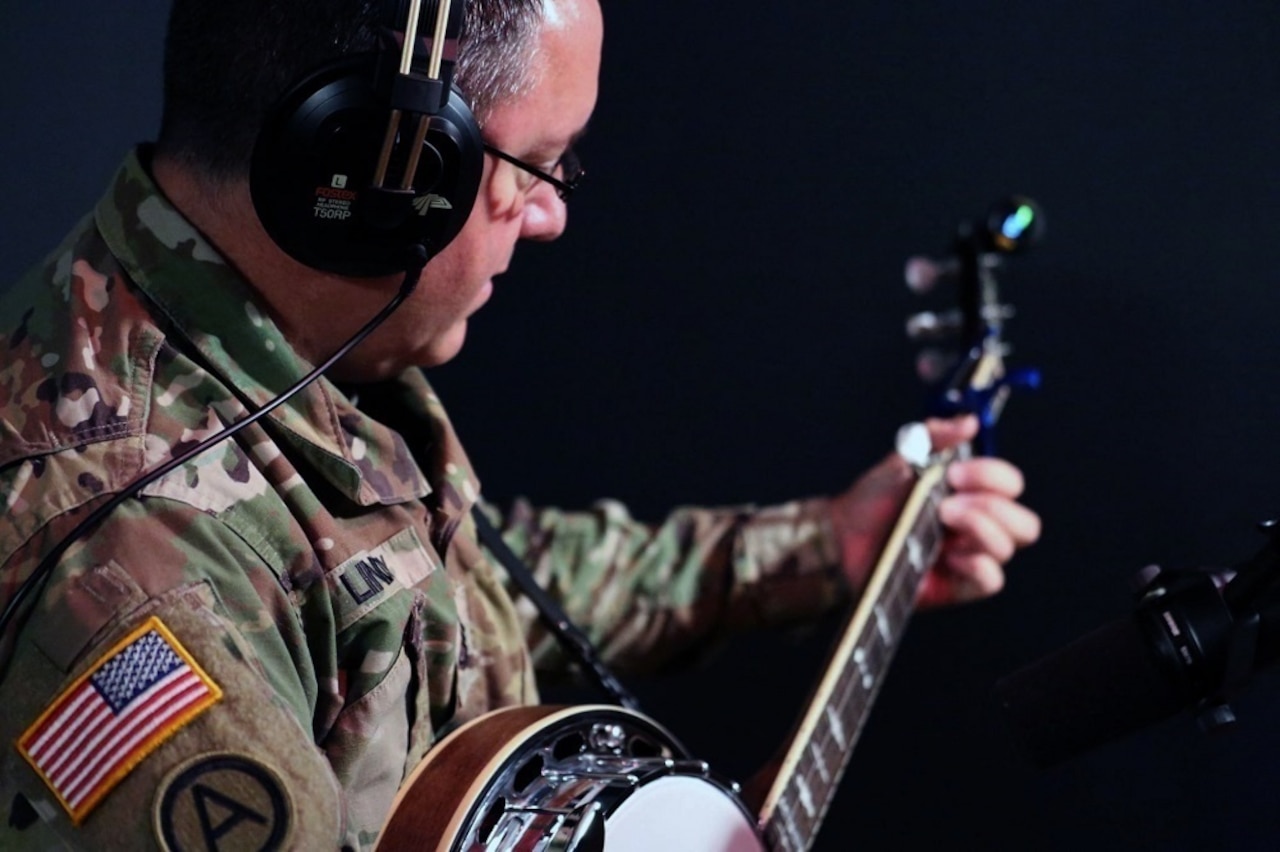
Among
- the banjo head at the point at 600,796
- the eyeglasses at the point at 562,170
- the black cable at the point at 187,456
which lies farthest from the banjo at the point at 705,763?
the eyeglasses at the point at 562,170

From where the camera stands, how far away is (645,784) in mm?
1023

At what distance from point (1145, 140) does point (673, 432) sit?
0.64 meters

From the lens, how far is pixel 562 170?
3.71ft

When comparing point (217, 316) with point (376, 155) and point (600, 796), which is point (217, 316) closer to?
point (376, 155)

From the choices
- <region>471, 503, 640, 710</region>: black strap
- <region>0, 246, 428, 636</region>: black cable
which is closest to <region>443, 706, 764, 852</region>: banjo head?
<region>471, 503, 640, 710</region>: black strap

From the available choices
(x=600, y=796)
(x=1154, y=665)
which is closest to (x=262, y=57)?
(x=600, y=796)

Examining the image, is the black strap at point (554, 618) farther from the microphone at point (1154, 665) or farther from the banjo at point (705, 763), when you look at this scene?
the microphone at point (1154, 665)

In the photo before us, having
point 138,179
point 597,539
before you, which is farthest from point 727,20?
point 138,179

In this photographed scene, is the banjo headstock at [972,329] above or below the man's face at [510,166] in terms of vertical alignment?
below

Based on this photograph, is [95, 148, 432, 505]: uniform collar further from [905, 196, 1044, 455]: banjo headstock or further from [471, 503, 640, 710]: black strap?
[905, 196, 1044, 455]: banjo headstock

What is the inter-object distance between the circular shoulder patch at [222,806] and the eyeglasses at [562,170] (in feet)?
1.48

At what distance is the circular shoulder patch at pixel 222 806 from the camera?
786 millimetres

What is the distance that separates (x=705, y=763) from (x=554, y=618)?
0.27m

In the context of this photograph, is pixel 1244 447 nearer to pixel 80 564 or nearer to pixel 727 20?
pixel 727 20
